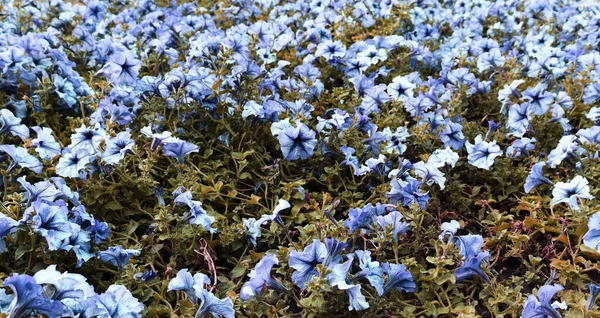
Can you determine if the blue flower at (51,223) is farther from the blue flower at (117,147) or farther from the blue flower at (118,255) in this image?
the blue flower at (117,147)

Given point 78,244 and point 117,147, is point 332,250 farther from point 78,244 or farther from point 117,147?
point 117,147

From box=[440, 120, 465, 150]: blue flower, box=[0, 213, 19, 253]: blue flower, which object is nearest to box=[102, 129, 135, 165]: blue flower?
box=[0, 213, 19, 253]: blue flower

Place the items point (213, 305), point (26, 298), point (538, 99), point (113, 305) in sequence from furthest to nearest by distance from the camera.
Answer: point (538, 99) < point (213, 305) < point (113, 305) < point (26, 298)

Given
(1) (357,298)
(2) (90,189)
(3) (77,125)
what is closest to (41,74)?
(3) (77,125)

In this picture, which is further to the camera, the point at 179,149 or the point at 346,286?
the point at 179,149

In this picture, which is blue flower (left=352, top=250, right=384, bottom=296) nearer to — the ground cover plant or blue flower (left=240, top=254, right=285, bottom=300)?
the ground cover plant

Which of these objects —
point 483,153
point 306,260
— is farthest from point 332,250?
point 483,153

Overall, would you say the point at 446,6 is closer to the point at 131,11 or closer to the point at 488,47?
the point at 488,47
